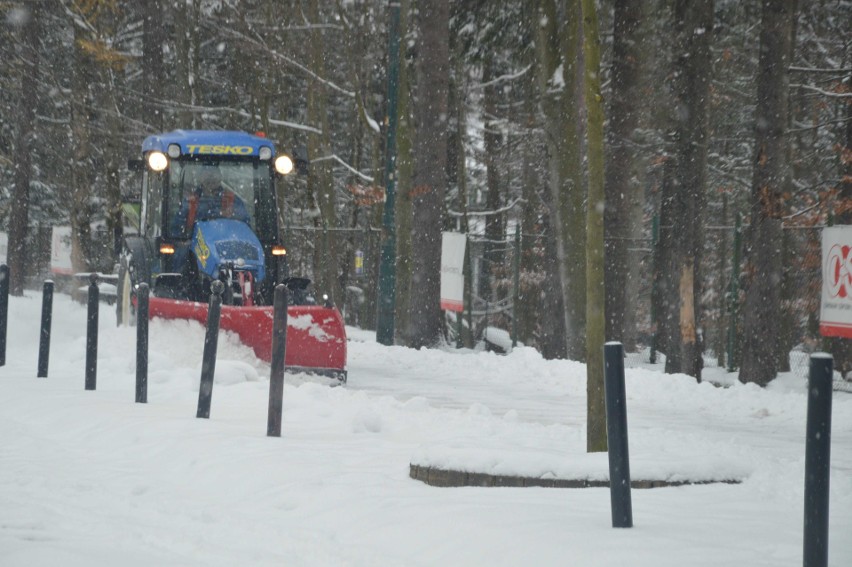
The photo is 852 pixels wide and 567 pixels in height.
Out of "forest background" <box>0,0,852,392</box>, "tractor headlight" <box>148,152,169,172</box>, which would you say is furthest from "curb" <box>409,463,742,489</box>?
"tractor headlight" <box>148,152,169,172</box>

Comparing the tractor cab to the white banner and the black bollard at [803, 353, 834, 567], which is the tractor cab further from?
the black bollard at [803, 353, 834, 567]

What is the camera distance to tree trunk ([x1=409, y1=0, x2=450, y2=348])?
19.2m

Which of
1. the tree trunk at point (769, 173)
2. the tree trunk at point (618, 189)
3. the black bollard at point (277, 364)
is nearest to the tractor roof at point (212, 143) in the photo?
the tree trunk at point (769, 173)

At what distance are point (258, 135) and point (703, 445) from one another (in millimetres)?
8647

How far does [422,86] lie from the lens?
63.3 feet

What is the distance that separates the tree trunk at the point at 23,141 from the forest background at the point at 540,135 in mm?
84

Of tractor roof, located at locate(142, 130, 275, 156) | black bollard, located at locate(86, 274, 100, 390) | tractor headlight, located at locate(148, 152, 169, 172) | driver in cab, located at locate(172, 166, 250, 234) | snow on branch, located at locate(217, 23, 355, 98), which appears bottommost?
black bollard, located at locate(86, 274, 100, 390)

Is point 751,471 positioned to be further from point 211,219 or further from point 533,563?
point 211,219

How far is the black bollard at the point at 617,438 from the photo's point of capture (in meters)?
5.36

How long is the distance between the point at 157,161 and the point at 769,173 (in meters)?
7.74

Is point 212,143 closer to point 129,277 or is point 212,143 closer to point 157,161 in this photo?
point 157,161

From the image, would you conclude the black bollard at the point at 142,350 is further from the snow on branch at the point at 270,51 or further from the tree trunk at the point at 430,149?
the snow on branch at the point at 270,51

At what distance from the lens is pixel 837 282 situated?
1323cm

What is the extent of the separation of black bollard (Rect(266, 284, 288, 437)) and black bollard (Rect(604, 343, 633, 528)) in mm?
3491
